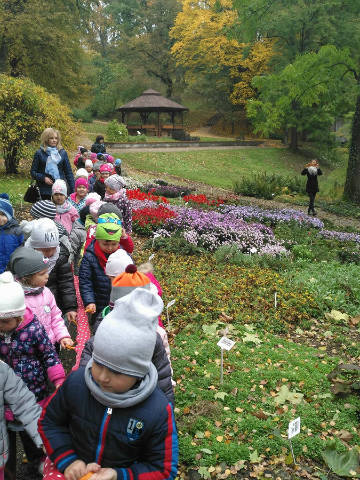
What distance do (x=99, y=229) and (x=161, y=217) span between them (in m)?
6.23

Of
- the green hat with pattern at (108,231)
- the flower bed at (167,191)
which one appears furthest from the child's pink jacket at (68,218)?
the flower bed at (167,191)

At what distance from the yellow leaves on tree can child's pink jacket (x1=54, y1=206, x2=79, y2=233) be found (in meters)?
35.0

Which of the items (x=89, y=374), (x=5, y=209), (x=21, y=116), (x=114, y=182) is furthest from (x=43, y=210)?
(x=21, y=116)

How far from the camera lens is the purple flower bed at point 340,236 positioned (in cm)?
1019

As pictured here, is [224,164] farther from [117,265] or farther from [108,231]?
[117,265]

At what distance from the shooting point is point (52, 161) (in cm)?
656

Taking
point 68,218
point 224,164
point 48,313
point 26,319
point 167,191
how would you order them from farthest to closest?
point 224,164 → point 167,191 → point 68,218 → point 48,313 → point 26,319

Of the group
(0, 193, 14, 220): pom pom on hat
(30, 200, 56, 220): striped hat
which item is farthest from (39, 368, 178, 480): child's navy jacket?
(30, 200, 56, 220): striped hat

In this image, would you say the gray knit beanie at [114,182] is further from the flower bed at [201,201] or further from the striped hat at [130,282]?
the flower bed at [201,201]

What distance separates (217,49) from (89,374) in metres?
40.4

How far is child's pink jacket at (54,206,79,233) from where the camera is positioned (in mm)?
5406

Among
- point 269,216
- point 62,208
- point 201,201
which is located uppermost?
point 62,208

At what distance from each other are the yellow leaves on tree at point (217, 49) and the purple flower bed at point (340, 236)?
30093mm

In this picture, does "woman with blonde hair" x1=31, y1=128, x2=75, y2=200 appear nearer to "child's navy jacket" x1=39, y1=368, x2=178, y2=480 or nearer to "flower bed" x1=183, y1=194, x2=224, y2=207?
"child's navy jacket" x1=39, y1=368, x2=178, y2=480
